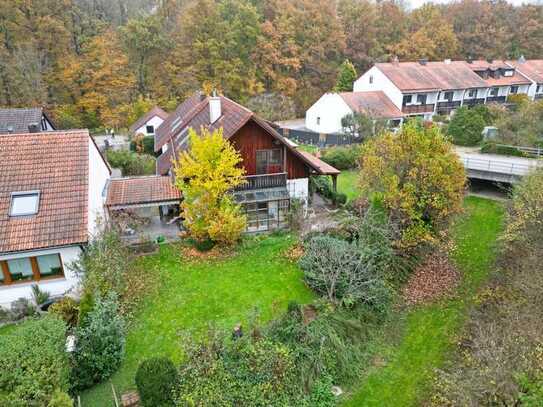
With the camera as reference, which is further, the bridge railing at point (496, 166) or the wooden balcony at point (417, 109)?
the wooden balcony at point (417, 109)

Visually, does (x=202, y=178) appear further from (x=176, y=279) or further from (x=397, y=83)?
(x=397, y=83)

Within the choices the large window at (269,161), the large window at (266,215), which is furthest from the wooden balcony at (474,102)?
the large window at (266,215)

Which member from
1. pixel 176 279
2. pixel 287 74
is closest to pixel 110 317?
pixel 176 279

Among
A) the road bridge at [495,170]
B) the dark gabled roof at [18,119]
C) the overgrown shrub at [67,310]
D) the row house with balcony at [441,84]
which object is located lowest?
the overgrown shrub at [67,310]

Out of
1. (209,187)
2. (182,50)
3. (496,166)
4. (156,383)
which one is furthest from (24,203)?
(182,50)

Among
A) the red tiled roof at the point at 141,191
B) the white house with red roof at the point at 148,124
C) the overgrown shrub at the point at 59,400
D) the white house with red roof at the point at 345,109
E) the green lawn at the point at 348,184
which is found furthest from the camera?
the white house with red roof at the point at 345,109

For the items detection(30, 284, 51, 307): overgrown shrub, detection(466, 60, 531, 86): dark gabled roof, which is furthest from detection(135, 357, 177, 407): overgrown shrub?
detection(466, 60, 531, 86): dark gabled roof

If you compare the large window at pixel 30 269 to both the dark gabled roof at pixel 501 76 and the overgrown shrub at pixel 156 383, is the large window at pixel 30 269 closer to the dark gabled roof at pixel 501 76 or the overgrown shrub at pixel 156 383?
the overgrown shrub at pixel 156 383

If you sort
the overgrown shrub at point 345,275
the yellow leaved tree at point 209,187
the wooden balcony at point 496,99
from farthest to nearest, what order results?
1. the wooden balcony at point 496,99
2. the yellow leaved tree at point 209,187
3. the overgrown shrub at point 345,275
